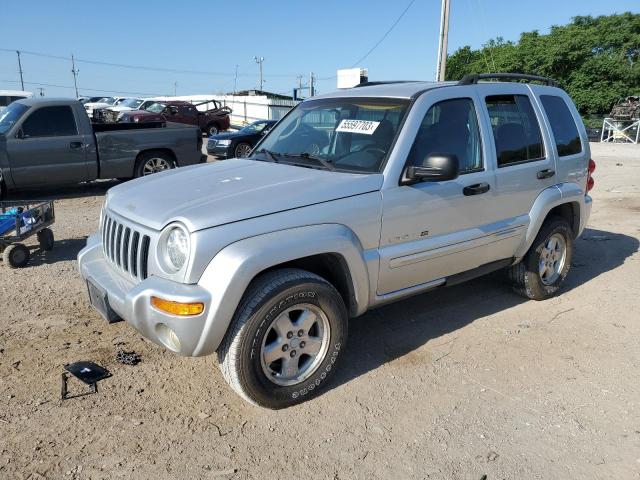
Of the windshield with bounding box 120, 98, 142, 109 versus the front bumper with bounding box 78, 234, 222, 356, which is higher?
the windshield with bounding box 120, 98, 142, 109

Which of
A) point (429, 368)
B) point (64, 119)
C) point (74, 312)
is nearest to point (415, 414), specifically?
point (429, 368)

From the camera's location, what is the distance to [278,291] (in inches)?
119

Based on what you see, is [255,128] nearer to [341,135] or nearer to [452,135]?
[341,135]

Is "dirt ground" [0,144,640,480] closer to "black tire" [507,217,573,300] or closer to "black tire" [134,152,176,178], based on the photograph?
"black tire" [507,217,573,300]

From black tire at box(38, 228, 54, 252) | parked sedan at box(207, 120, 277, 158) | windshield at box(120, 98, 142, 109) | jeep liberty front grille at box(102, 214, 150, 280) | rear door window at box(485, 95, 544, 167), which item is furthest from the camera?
windshield at box(120, 98, 142, 109)

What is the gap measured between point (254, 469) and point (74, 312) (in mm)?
2545

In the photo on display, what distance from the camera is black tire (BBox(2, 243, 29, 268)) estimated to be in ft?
18.5

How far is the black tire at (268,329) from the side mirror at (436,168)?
3.09 feet

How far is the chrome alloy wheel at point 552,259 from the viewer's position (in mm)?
5000

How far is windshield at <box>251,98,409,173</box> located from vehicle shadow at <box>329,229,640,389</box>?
1.37 meters

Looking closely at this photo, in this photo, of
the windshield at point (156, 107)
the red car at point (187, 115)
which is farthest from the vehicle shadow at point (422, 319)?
the windshield at point (156, 107)

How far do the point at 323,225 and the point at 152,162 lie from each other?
818cm

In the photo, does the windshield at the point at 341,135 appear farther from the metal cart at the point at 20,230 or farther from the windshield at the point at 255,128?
the windshield at the point at 255,128

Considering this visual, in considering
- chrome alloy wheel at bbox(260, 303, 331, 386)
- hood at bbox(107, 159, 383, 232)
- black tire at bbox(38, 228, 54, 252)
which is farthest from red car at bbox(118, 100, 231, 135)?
chrome alloy wheel at bbox(260, 303, 331, 386)
